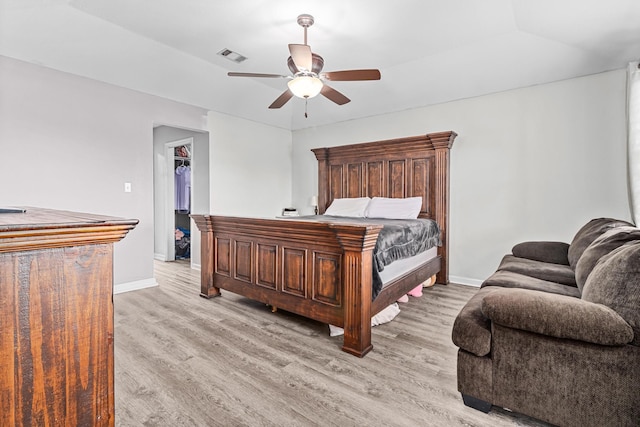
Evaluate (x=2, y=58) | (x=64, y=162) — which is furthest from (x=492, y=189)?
(x=2, y=58)

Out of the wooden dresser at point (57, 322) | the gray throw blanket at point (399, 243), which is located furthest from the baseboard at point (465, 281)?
the wooden dresser at point (57, 322)

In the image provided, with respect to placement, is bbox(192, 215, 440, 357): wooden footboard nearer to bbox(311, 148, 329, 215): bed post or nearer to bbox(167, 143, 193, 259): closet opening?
bbox(311, 148, 329, 215): bed post

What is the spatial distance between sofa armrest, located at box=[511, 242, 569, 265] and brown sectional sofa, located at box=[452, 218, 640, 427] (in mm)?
→ 1378

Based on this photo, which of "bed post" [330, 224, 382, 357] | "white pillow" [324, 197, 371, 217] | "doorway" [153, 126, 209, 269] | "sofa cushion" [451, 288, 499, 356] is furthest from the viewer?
"doorway" [153, 126, 209, 269]

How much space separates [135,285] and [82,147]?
1.72 metres

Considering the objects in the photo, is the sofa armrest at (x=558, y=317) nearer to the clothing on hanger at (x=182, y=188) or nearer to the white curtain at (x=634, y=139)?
the white curtain at (x=634, y=139)

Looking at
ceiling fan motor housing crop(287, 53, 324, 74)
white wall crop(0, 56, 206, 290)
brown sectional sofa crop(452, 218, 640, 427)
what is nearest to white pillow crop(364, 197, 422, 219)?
ceiling fan motor housing crop(287, 53, 324, 74)

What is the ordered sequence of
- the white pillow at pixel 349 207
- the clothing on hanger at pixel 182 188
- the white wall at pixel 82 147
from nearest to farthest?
the white wall at pixel 82 147
the white pillow at pixel 349 207
the clothing on hanger at pixel 182 188

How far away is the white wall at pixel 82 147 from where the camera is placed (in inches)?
122

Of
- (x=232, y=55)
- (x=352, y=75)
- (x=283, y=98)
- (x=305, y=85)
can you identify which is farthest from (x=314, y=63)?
(x=232, y=55)

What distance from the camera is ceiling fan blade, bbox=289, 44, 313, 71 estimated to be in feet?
7.83

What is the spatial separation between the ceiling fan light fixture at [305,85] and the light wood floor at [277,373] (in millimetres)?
2047

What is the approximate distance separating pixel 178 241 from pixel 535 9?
603 cm

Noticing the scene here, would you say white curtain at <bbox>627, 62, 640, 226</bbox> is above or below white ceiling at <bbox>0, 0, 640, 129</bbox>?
below
